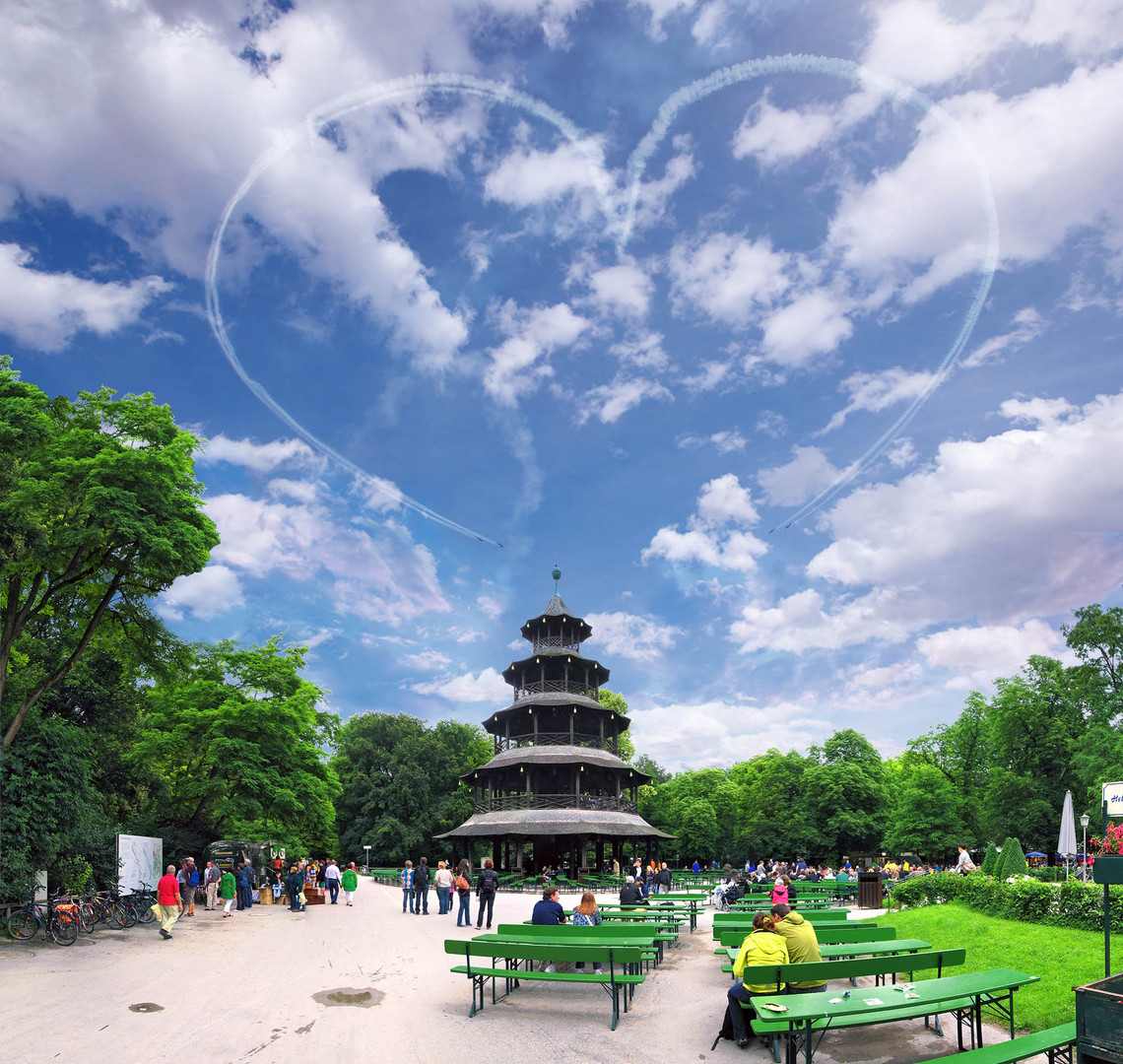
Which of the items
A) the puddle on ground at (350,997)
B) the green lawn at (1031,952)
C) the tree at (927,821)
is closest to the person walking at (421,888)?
the puddle on ground at (350,997)

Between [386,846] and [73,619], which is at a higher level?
[73,619]

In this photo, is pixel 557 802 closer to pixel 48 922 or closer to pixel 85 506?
pixel 48 922

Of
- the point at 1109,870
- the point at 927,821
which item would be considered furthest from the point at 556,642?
the point at 1109,870

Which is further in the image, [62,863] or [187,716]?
[187,716]

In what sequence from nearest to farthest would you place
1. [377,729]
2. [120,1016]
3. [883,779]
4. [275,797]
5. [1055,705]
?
[120,1016]
[275,797]
[1055,705]
[883,779]
[377,729]

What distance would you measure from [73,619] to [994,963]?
1037 inches

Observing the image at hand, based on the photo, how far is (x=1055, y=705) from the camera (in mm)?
50781

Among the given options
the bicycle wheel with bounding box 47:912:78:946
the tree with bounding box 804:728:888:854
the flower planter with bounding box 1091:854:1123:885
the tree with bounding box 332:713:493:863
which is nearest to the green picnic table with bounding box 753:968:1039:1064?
the flower planter with bounding box 1091:854:1123:885

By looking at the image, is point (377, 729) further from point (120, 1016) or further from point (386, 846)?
point (120, 1016)

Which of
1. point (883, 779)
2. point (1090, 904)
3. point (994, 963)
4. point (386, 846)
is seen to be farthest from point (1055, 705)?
point (386, 846)

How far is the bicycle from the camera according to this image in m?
17.4

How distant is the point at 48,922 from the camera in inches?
685

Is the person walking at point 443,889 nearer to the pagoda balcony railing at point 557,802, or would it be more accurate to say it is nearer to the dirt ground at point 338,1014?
the dirt ground at point 338,1014

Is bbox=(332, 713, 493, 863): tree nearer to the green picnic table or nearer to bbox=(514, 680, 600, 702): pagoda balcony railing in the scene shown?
bbox=(514, 680, 600, 702): pagoda balcony railing
